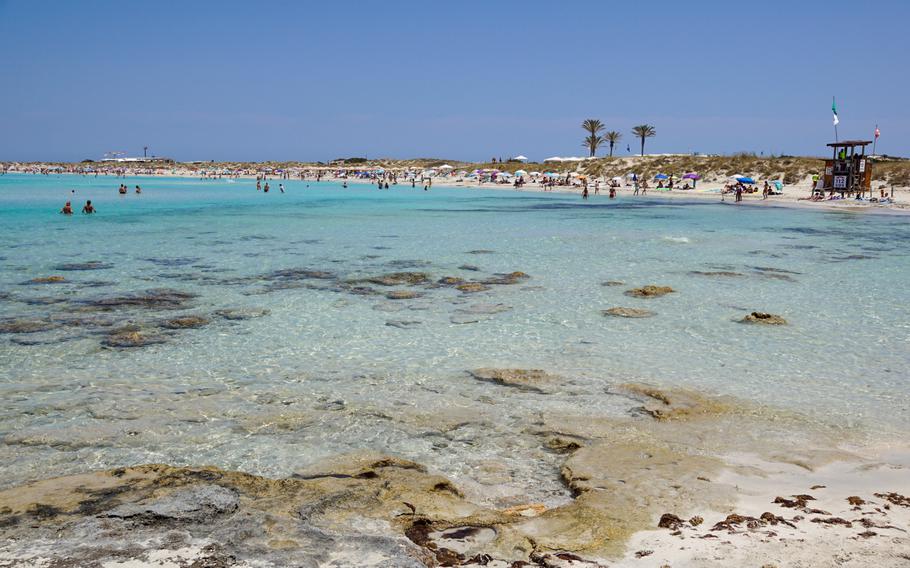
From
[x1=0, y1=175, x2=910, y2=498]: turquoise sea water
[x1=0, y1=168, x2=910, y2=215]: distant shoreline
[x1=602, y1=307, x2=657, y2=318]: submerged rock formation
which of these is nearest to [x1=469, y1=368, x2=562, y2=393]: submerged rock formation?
[x1=0, y1=175, x2=910, y2=498]: turquoise sea water

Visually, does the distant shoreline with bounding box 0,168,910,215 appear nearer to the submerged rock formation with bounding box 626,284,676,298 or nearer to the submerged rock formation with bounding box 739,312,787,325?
the submerged rock formation with bounding box 626,284,676,298

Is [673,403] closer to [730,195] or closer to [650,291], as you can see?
[650,291]

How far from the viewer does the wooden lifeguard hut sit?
5031 centimetres

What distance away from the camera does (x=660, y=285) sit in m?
18.4

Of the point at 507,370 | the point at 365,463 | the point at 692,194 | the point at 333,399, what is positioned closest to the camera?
the point at 365,463

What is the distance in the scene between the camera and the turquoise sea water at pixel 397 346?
801 cm

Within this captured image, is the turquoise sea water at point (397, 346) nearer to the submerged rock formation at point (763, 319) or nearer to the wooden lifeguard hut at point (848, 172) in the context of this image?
the submerged rock formation at point (763, 319)

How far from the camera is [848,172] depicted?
50.7m

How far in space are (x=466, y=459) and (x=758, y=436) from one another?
3497 mm

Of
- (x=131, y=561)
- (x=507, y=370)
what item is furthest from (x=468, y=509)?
(x=507, y=370)

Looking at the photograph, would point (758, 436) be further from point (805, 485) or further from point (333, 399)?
point (333, 399)

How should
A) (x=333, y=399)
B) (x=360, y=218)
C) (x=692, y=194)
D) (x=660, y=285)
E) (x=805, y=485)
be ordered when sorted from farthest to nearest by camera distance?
1. (x=692, y=194)
2. (x=360, y=218)
3. (x=660, y=285)
4. (x=333, y=399)
5. (x=805, y=485)

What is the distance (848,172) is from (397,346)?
49841 millimetres

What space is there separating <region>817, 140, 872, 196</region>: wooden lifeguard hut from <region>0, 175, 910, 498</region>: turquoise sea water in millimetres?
27314
